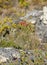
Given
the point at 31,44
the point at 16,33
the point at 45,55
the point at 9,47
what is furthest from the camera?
the point at 16,33

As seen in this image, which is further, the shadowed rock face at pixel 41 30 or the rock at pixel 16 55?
the shadowed rock face at pixel 41 30

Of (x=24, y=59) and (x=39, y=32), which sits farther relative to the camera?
(x=39, y=32)

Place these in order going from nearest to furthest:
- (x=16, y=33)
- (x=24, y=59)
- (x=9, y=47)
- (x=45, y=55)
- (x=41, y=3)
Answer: (x=24, y=59)
(x=45, y=55)
(x=9, y=47)
(x=16, y=33)
(x=41, y=3)

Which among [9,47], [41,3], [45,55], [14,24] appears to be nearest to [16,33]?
[14,24]

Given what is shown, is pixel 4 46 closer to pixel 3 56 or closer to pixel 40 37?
pixel 3 56

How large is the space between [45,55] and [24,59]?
84cm

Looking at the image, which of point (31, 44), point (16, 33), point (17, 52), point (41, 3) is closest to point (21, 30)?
point (16, 33)

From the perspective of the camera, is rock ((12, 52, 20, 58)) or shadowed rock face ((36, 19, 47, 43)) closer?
rock ((12, 52, 20, 58))

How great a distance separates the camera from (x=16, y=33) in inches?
434

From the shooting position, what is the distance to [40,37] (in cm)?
1112

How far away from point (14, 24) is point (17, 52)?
3.90 metres

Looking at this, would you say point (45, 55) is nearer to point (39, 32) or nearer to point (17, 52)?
point (17, 52)

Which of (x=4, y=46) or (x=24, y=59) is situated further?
(x=4, y=46)

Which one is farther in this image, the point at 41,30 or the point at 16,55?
the point at 41,30
